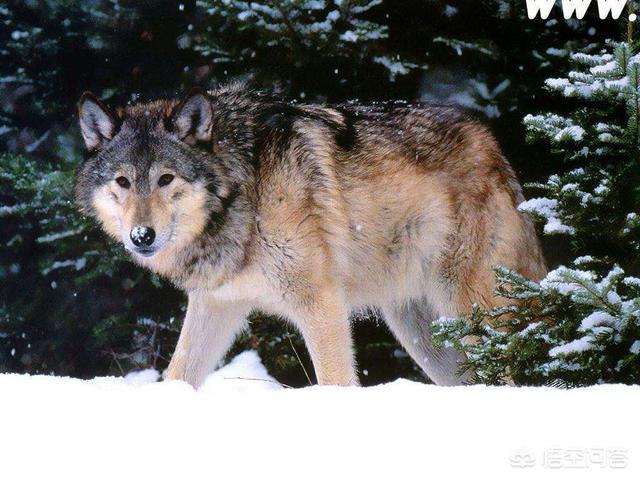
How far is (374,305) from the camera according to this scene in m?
5.46

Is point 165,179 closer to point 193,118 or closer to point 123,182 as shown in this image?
point 123,182

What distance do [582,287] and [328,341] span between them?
165 cm

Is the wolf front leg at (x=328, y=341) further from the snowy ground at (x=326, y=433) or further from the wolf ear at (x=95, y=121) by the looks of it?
the wolf ear at (x=95, y=121)

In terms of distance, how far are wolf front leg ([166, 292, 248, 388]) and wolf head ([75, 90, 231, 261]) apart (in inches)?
16.9

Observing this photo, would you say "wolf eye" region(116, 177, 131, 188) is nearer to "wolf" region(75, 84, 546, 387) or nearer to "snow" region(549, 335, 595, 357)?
"wolf" region(75, 84, 546, 387)

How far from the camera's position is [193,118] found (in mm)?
4785

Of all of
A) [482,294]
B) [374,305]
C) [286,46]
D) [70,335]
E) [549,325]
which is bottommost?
[70,335]

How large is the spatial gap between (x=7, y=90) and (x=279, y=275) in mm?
3958

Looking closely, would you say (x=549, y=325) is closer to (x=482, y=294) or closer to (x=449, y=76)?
(x=482, y=294)

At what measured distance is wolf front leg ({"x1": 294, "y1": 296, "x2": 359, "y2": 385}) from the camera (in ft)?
15.3

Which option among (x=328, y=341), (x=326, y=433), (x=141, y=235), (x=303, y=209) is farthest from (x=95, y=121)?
(x=326, y=433)

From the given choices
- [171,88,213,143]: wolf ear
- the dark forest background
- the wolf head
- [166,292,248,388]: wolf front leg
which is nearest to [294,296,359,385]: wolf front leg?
[166,292,248,388]: wolf front leg

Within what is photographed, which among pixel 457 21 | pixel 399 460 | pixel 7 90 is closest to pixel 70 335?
pixel 7 90

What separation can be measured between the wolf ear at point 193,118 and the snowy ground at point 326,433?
1976 mm
